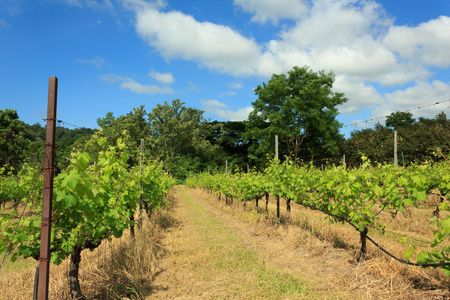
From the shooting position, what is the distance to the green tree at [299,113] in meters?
28.2

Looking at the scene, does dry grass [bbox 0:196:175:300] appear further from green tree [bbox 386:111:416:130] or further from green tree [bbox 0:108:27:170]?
green tree [bbox 386:111:416:130]

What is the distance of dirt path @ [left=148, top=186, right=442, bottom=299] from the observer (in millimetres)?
3971

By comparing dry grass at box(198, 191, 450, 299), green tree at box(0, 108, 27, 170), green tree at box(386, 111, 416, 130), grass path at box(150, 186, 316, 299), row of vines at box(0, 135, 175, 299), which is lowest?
grass path at box(150, 186, 316, 299)

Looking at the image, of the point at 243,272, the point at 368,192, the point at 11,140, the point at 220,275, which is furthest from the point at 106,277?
the point at 11,140

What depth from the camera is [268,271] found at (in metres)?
4.86

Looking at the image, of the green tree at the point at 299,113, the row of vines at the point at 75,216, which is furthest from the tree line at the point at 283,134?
the row of vines at the point at 75,216

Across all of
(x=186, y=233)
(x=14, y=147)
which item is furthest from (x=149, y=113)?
(x=186, y=233)

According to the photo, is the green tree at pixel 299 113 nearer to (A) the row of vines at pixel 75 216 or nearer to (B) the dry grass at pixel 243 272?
(B) the dry grass at pixel 243 272

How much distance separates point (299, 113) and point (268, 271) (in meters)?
25.0

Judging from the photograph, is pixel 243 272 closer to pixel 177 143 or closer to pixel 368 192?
pixel 368 192

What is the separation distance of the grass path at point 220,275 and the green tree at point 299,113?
73.9 feet

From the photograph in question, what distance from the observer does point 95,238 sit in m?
3.71

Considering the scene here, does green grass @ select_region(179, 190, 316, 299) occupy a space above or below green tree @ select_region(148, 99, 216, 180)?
below

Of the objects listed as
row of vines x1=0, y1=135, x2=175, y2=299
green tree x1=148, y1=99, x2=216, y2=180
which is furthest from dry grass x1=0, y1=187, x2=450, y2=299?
green tree x1=148, y1=99, x2=216, y2=180
